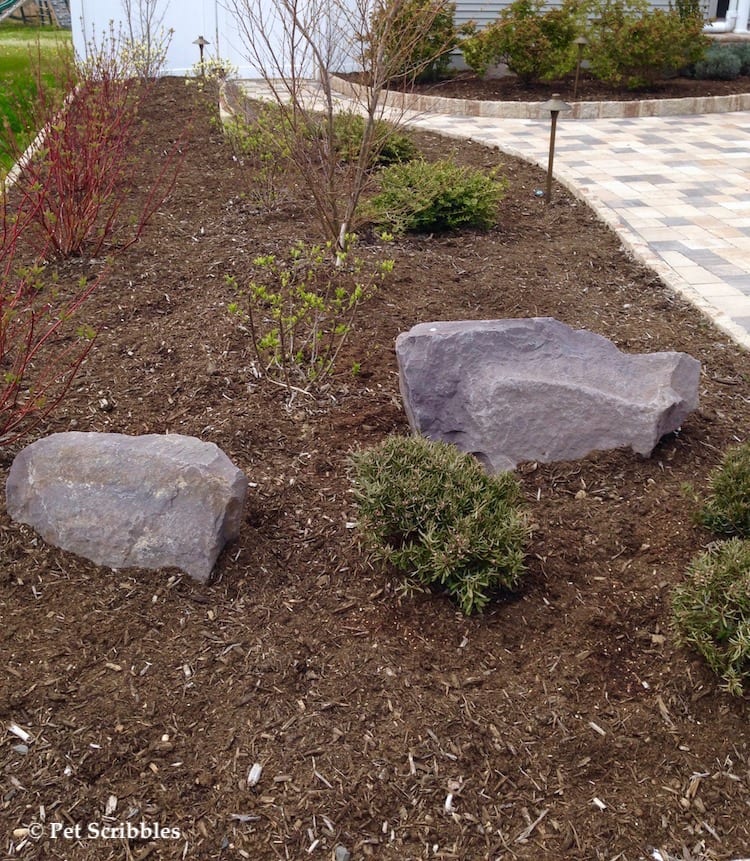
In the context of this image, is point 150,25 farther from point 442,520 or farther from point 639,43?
point 442,520

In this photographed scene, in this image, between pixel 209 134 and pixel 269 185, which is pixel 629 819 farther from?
pixel 209 134

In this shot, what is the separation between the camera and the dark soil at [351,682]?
2.55 meters

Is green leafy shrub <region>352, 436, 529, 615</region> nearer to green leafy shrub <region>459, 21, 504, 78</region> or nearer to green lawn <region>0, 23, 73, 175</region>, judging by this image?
green lawn <region>0, 23, 73, 175</region>

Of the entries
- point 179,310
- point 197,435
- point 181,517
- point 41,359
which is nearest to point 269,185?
point 179,310

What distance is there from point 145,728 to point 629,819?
1.41 m

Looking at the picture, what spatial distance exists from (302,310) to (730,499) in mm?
2209

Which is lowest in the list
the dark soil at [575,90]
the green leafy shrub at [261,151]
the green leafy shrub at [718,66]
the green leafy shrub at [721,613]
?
the green leafy shrub at [721,613]

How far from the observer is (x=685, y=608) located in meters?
2.98

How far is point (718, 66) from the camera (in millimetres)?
14281

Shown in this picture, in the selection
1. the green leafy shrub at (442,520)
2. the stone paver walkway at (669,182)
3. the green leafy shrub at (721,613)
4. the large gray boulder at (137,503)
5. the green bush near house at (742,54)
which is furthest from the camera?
the green bush near house at (742,54)

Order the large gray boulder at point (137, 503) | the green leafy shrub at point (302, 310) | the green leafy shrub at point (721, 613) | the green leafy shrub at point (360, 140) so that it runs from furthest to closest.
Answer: the green leafy shrub at point (360, 140), the green leafy shrub at point (302, 310), the large gray boulder at point (137, 503), the green leafy shrub at point (721, 613)

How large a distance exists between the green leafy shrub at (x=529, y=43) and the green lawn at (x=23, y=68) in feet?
19.2

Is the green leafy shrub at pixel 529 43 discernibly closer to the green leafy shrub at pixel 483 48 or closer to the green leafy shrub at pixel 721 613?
the green leafy shrub at pixel 483 48

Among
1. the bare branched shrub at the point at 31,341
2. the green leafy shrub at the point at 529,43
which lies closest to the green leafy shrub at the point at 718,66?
the green leafy shrub at the point at 529,43
